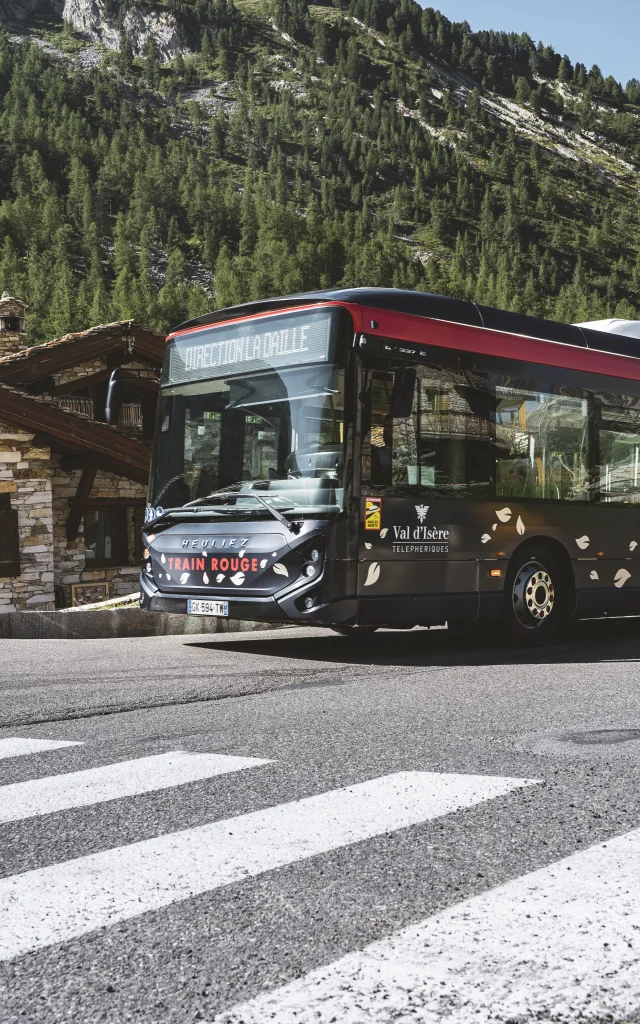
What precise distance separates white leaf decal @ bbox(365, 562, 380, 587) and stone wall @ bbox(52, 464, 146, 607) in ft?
47.6

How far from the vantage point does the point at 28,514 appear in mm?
21531

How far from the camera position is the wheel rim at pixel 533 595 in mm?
10156

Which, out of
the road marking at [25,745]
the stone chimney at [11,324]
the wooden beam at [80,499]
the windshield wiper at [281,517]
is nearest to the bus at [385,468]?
the windshield wiper at [281,517]

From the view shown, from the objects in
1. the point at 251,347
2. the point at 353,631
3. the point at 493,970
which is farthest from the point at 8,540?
the point at 493,970

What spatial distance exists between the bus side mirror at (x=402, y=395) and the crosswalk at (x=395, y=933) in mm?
4689

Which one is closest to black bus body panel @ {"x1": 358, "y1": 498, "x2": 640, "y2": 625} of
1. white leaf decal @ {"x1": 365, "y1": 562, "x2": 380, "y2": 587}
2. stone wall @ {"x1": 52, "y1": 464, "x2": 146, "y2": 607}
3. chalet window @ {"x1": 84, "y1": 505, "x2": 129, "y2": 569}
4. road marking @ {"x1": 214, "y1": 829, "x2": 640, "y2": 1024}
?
white leaf decal @ {"x1": 365, "y1": 562, "x2": 380, "y2": 587}

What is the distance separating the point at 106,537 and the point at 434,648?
15.1 meters

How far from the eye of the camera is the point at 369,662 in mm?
9102

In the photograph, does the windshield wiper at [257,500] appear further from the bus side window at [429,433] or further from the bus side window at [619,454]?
the bus side window at [619,454]

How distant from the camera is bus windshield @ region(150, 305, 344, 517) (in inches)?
340

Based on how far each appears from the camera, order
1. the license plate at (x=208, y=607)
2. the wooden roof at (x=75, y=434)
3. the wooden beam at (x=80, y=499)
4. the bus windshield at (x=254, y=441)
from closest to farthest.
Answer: the bus windshield at (x=254, y=441) → the license plate at (x=208, y=607) → the wooden roof at (x=75, y=434) → the wooden beam at (x=80, y=499)

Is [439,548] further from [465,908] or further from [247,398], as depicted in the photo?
[465,908]

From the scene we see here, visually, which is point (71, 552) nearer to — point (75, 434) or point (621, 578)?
point (75, 434)

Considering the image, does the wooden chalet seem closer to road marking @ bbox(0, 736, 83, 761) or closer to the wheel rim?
the wheel rim
